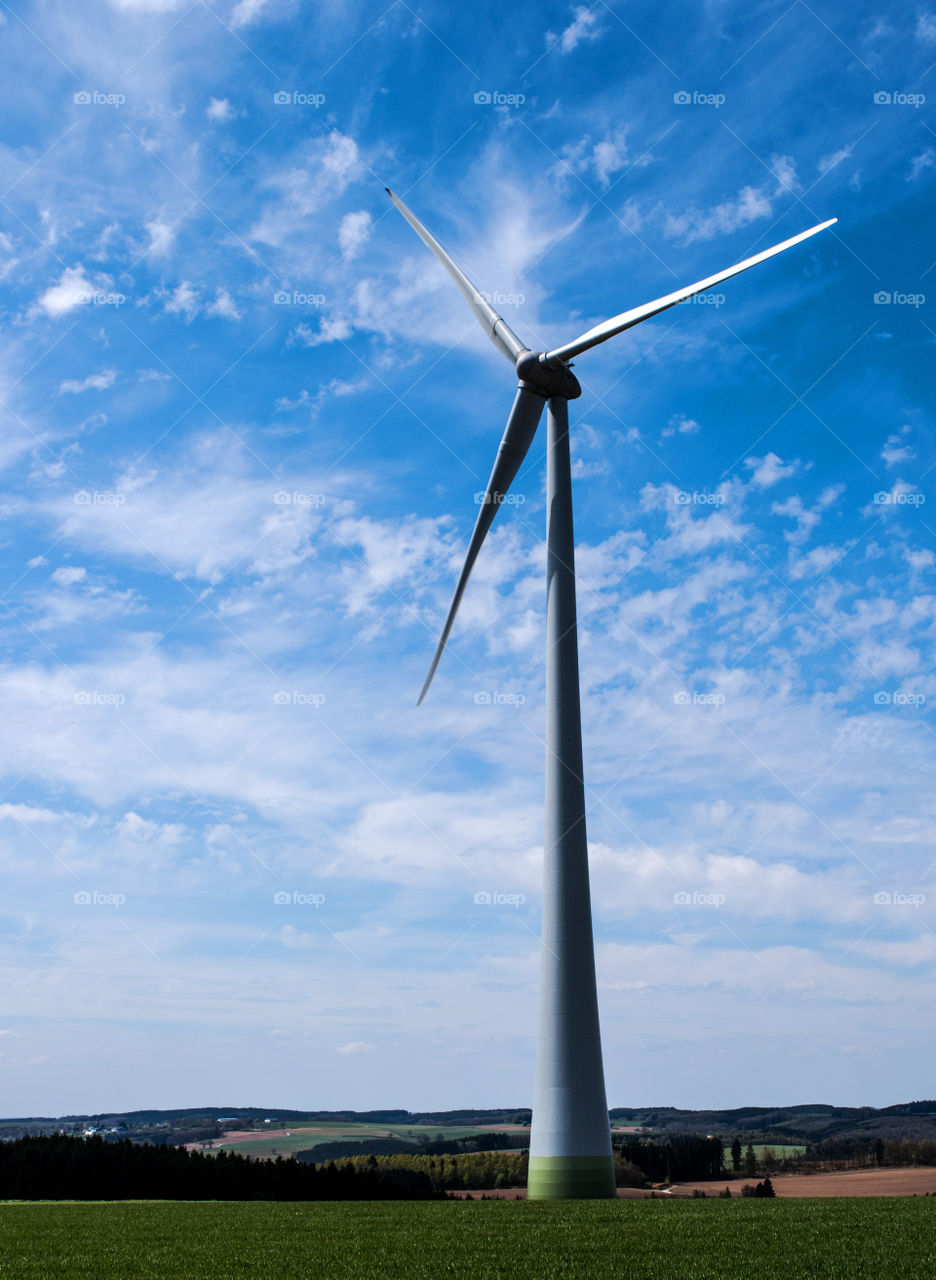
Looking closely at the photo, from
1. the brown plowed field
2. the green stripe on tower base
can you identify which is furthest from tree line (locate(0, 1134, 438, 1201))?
the green stripe on tower base

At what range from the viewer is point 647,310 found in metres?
45.5

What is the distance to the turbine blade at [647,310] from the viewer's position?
41.9m

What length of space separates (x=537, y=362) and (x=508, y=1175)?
174 ft

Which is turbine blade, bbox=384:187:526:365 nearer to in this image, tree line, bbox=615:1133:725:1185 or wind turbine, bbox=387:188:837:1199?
wind turbine, bbox=387:188:837:1199

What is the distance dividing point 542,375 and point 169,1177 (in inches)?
1672

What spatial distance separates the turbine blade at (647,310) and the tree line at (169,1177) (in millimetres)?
39324

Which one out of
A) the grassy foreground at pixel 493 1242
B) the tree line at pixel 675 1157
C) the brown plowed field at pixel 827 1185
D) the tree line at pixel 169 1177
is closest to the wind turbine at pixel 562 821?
the grassy foreground at pixel 493 1242

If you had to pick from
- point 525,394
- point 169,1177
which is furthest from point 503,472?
point 169,1177

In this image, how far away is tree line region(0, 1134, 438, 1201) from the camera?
4778 cm

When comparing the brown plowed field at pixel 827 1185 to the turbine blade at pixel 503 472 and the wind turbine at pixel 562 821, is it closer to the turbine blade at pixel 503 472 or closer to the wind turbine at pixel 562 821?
the wind turbine at pixel 562 821

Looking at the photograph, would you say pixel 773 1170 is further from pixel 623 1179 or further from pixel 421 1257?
pixel 421 1257

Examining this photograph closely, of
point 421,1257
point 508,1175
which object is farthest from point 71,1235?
point 508,1175

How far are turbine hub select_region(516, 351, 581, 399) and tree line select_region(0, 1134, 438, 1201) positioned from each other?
3743 centimetres

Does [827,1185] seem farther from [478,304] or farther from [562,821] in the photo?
[478,304]
